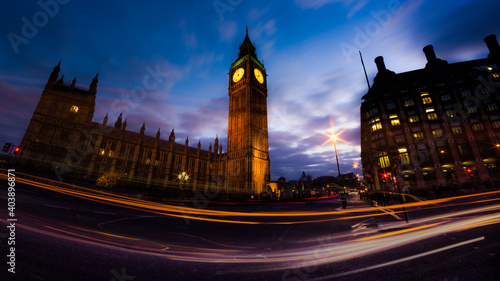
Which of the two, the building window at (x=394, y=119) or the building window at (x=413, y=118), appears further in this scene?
the building window at (x=394, y=119)

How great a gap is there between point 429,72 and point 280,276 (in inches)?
2713

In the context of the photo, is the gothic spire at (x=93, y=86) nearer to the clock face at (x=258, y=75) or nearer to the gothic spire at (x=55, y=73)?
the gothic spire at (x=55, y=73)

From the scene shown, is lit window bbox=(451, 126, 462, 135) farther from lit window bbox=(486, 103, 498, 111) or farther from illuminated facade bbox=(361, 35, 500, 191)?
lit window bbox=(486, 103, 498, 111)

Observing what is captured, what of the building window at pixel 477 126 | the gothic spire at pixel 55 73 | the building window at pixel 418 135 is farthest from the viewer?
the gothic spire at pixel 55 73

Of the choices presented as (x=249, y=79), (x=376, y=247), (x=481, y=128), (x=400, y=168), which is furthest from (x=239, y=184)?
(x=481, y=128)

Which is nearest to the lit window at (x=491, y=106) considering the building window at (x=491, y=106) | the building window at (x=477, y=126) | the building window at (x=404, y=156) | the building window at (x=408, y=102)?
the building window at (x=491, y=106)

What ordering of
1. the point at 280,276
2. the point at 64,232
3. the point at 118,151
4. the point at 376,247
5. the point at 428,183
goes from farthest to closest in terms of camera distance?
the point at 118,151, the point at 428,183, the point at 64,232, the point at 376,247, the point at 280,276

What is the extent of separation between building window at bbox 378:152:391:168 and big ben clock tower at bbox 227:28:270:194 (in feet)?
96.8

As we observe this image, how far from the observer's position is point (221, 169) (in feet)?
176

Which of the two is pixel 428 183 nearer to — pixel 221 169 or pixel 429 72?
pixel 429 72

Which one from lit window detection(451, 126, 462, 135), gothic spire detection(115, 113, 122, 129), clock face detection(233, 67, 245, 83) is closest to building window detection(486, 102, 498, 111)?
lit window detection(451, 126, 462, 135)

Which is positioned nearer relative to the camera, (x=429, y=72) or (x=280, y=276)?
(x=280, y=276)

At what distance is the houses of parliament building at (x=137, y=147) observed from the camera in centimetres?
3959

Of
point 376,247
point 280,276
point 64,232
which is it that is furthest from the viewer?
point 64,232
